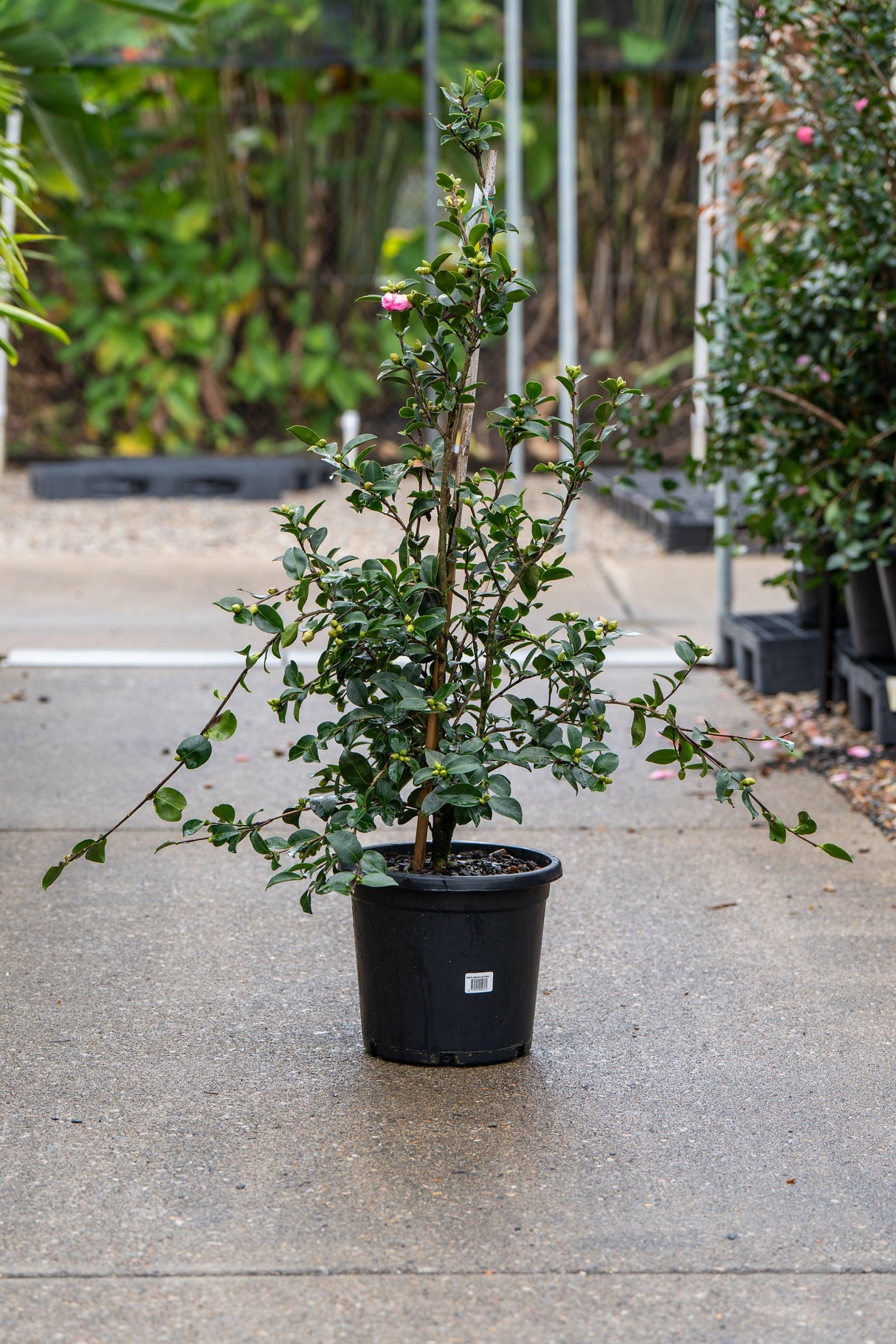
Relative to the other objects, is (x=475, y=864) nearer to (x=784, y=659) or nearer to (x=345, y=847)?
(x=345, y=847)

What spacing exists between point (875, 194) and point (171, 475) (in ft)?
27.8

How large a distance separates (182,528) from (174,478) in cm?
150

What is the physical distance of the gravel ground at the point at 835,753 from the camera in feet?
15.9

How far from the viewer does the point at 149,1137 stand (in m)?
2.73

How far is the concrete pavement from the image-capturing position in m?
2.24

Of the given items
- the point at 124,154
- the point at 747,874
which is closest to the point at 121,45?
the point at 124,154

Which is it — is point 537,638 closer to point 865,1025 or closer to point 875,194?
point 865,1025

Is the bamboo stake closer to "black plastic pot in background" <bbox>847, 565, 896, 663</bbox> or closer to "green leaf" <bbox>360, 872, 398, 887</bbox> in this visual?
"green leaf" <bbox>360, 872, 398, 887</bbox>

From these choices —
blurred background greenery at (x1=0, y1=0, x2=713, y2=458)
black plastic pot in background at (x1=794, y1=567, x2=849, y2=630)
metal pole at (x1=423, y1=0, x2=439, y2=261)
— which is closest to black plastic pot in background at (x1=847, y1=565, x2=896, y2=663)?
black plastic pot in background at (x1=794, y1=567, x2=849, y2=630)

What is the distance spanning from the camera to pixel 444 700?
2.92 meters

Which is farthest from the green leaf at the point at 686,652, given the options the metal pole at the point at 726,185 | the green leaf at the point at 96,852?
the metal pole at the point at 726,185

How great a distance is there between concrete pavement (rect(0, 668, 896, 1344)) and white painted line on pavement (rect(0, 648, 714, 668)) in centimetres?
250

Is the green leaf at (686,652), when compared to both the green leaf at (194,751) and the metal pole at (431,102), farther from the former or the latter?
the metal pole at (431,102)

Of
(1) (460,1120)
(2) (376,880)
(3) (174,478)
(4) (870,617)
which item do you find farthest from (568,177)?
(1) (460,1120)
